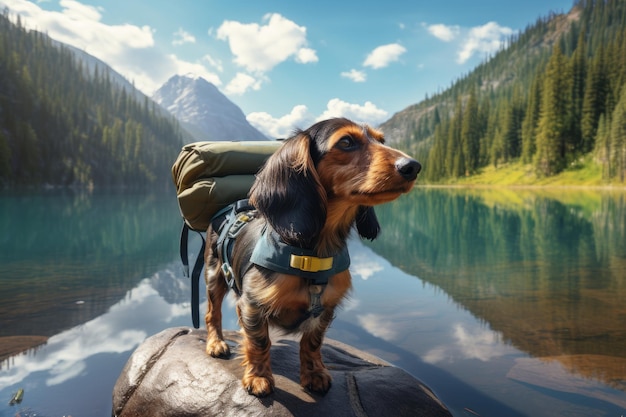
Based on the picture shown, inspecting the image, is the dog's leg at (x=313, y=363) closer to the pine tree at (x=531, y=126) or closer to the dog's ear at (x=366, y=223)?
the dog's ear at (x=366, y=223)

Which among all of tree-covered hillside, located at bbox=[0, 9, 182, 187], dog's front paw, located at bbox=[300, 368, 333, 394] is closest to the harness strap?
dog's front paw, located at bbox=[300, 368, 333, 394]

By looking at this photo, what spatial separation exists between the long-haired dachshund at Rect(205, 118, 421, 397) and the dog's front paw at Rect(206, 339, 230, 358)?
2.82 ft

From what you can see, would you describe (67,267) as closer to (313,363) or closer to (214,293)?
(214,293)

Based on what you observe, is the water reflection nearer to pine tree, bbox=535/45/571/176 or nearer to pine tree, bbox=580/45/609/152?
pine tree, bbox=535/45/571/176

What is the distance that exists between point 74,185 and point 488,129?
418 feet

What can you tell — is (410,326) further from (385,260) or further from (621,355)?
(385,260)

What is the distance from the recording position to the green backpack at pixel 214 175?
5.33 metres

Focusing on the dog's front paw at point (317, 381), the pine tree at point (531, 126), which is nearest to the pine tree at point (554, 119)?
the pine tree at point (531, 126)

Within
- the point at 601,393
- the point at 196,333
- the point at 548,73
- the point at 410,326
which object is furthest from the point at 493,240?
the point at 548,73

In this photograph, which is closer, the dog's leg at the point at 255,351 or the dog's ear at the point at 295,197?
the dog's ear at the point at 295,197

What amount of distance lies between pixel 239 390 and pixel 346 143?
266 cm

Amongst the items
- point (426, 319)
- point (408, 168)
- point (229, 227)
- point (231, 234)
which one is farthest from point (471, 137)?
point (408, 168)

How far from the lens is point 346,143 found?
3.69m

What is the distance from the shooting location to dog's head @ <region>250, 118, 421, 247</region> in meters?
3.41
